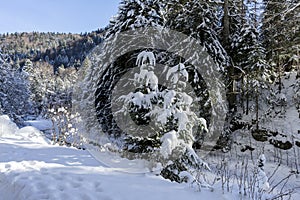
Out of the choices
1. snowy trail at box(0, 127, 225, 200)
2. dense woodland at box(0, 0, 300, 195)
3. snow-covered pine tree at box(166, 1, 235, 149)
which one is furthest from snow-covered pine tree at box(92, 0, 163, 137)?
snowy trail at box(0, 127, 225, 200)

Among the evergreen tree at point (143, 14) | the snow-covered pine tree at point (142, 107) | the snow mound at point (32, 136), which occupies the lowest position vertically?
the snow mound at point (32, 136)

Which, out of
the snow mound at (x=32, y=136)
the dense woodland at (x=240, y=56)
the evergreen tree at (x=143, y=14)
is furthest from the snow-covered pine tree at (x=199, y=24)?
the snow mound at (x=32, y=136)

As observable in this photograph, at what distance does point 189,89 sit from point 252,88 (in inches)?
231

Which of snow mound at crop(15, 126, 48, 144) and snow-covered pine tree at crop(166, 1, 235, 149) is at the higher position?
snow-covered pine tree at crop(166, 1, 235, 149)

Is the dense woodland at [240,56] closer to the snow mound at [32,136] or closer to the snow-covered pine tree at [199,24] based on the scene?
the snow-covered pine tree at [199,24]

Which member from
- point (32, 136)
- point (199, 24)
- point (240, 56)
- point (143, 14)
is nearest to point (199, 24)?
point (199, 24)

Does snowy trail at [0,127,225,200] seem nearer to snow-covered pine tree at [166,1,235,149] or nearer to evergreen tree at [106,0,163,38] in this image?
evergreen tree at [106,0,163,38]

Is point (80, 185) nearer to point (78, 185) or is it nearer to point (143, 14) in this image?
point (78, 185)

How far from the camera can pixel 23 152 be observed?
6.12m

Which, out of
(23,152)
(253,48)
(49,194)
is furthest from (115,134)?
(253,48)

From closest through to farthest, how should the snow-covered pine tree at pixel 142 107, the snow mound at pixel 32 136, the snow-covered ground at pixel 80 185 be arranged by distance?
the snow-covered ground at pixel 80 185 < the snow-covered pine tree at pixel 142 107 < the snow mound at pixel 32 136

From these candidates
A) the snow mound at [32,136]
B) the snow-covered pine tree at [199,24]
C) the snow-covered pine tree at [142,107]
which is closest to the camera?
the snow-covered pine tree at [142,107]

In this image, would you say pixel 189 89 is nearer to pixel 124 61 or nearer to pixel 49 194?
pixel 124 61

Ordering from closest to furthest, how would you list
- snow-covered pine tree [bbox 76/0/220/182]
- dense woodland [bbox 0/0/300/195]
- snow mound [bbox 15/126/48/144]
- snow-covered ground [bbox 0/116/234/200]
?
snow-covered ground [bbox 0/116/234/200] → snow-covered pine tree [bbox 76/0/220/182] → dense woodland [bbox 0/0/300/195] → snow mound [bbox 15/126/48/144]
